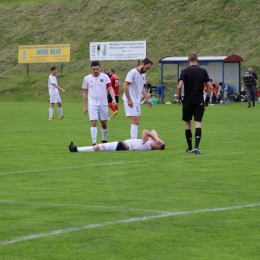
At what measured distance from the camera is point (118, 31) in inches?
2697

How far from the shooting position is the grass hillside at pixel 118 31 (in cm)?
6144

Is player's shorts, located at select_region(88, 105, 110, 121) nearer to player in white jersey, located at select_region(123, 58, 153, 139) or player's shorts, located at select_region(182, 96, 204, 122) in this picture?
player in white jersey, located at select_region(123, 58, 153, 139)

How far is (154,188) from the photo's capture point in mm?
11156

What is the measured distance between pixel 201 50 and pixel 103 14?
14.0 meters

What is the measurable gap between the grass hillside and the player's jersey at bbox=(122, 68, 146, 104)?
3915 cm

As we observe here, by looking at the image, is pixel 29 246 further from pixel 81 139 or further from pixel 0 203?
pixel 81 139

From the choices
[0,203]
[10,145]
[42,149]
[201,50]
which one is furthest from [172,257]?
[201,50]

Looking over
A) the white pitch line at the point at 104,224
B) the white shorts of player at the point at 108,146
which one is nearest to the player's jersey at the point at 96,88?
the white shorts of player at the point at 108,146

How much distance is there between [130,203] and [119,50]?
4694 cm

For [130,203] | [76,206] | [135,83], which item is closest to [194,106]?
[135,83]

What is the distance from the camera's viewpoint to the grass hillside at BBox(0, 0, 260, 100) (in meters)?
61.4

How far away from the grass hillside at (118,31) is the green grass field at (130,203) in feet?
139

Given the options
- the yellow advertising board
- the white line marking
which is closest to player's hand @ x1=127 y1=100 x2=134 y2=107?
the white line marking

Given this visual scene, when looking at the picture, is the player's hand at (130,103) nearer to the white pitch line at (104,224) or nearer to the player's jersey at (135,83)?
the player's jersey at (135,83)
